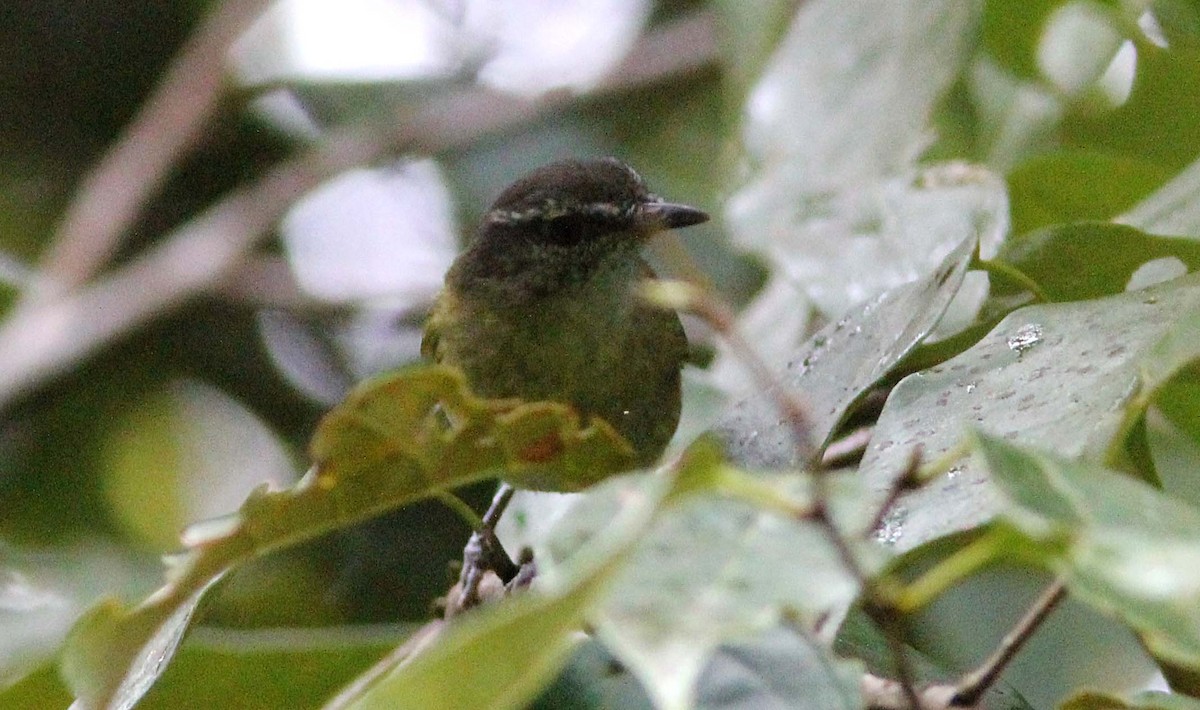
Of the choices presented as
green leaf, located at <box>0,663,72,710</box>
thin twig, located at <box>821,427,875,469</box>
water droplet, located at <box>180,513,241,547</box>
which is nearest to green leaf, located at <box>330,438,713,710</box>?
water droplet, located at <box>180,513,241,547</box>

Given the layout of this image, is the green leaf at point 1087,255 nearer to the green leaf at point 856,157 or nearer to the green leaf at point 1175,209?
the green leaf at point 1175,209

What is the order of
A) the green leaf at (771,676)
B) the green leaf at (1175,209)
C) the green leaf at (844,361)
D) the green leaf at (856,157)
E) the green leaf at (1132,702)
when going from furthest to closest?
the green leaf at (856,157) → the green leaf at (1175,209) → the green leaf at (844,361) → the green leaf at (771,676) → the green leaf at (1132,702)

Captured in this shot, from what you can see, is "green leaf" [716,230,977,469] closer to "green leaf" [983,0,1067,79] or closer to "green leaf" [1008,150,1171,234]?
"green leaf" [1008,150,1171,234]

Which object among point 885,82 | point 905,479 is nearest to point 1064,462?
point 905,479

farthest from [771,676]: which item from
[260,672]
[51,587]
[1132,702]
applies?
[51,587]

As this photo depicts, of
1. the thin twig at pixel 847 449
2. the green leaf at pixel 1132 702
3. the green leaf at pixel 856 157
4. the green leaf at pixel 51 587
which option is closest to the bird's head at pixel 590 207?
the green leaf at pixel 856 157

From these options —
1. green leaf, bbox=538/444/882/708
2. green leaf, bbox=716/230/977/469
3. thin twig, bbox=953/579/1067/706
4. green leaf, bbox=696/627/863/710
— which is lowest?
thin twig, bbox=953/579/1067/706
